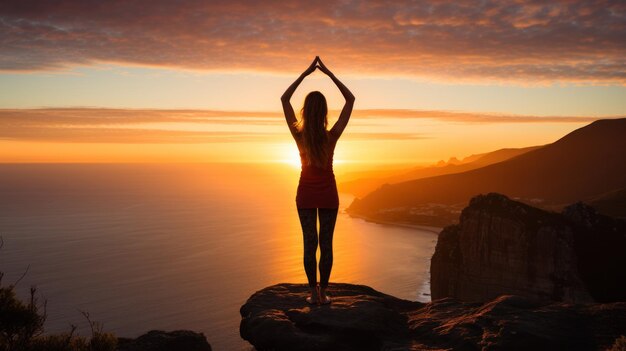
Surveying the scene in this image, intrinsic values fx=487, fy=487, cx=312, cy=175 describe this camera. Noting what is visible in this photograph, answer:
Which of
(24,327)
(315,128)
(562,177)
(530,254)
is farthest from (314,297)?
(562,177)

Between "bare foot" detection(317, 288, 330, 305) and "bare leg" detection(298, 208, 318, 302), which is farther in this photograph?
"bare foot" detection(317, 288, 330, 305)

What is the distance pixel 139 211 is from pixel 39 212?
35.0m

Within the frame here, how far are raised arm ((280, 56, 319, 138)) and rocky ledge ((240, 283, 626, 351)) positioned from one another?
343cm

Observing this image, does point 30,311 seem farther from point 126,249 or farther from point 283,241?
point 283,241

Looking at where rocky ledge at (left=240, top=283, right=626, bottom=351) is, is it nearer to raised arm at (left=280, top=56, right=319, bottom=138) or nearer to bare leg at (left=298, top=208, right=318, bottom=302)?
bare leg at (left=298, top=208, right=318, bottom=302)

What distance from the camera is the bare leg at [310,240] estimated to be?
9.00 metres

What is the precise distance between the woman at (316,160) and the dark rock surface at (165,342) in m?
7.71

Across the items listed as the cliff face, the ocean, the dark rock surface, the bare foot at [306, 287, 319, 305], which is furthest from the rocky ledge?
A: the cliff face

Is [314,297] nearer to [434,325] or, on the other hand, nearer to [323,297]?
[323,297]

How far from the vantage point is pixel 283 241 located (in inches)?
5202

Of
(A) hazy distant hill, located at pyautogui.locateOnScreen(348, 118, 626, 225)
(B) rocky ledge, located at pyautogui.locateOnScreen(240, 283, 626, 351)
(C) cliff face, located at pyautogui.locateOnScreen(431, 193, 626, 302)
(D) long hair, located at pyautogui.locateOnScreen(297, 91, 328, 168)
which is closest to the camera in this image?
(B) rocky ledge, located at pyautogui.locateOnScreen(240, 283, 626, 351)

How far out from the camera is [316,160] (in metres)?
8.67

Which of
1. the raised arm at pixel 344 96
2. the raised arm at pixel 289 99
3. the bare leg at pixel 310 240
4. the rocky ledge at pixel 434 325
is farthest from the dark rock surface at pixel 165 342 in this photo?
the raised arm at pixel 344 96

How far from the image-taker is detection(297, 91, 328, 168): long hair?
27.7ft
